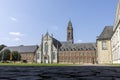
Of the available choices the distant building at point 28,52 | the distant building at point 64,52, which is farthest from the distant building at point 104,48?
the distant building at point 28,52

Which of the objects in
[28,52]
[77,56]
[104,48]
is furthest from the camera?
[28,52]

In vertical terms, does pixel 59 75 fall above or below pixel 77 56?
above

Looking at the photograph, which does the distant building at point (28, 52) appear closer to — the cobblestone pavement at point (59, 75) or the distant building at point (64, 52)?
the distant building at point (64, 52)

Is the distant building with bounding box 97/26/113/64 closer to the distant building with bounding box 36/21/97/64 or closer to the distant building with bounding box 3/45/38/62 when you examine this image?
the distant building with bounding box 36/21/97/64

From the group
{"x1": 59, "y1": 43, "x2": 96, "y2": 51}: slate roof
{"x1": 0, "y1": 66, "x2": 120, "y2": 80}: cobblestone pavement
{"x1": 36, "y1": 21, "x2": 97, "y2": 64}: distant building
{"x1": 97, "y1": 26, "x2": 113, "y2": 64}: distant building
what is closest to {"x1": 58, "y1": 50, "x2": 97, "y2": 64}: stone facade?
{"x1": 36, "y1": 21, "x2": 97, "y2": 64}: distant building

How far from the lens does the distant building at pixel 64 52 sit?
9194 centimetres

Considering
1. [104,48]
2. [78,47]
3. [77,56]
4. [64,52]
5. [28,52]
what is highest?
[78,47]

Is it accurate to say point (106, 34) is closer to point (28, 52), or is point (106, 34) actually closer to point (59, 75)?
point (59, 75)

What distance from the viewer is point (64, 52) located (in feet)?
313

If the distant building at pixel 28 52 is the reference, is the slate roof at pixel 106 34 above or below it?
above

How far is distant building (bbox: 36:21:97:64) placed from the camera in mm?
91938

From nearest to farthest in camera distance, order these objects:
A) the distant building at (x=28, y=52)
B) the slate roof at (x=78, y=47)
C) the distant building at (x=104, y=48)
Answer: the distant building at (x=104, y=48) → the slate roof at (x=78, y=47) → the distant building at (x=28, y=52)

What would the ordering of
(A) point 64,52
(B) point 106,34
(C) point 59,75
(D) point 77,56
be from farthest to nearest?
(A) point 64,52, (D) point 77,56, (B) point 106,34, (C) point 59,75

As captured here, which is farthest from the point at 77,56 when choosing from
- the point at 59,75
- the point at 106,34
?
the point at 59,75
